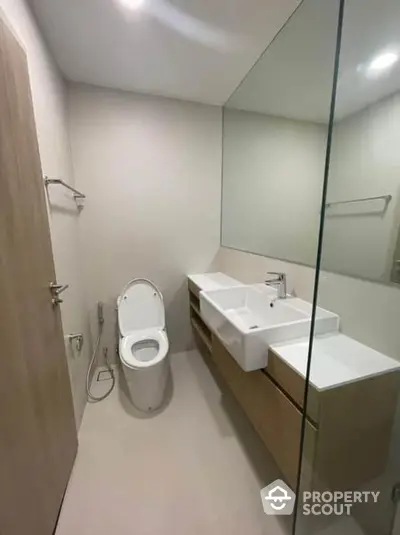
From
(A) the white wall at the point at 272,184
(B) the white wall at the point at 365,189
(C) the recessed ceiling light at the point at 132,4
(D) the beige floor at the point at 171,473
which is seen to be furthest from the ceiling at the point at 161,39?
(D) the beige floor at the point at 171,473

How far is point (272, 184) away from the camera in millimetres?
1828

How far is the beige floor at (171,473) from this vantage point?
116cm

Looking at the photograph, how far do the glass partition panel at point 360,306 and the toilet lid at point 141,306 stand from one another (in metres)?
1.42

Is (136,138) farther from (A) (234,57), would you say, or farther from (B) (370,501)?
(B) (370,501)

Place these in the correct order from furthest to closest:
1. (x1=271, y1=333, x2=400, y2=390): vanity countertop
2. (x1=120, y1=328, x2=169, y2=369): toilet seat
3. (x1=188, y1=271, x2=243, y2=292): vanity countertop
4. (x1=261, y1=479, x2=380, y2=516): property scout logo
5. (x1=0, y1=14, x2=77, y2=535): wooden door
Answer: (x1=188, y1=271, x2=243, y2=292): vanity countertop
(x1=120, y1=328, x2=169, y2=369): toilet seat
(x1=261, y1=479, x2=380, y2=516): property scout logo
(x1=271, y1=333, x2=400, y2=390): vanity countertop
(x1=0, y1=14, x2=77, y2=535): wooden door

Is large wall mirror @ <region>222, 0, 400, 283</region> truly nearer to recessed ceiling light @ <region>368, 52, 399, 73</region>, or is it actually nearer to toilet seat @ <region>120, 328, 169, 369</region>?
recessed ceiling light @ <region>368, 52, 399, 73</region>

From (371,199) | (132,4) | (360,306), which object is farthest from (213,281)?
(132,4)

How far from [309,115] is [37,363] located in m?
1.93

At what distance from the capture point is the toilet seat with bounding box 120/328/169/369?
174 cm

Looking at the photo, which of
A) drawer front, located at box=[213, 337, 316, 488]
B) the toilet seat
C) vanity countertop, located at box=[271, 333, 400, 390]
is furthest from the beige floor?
vanity countertop, located at box=[271, 333, 400, 390]

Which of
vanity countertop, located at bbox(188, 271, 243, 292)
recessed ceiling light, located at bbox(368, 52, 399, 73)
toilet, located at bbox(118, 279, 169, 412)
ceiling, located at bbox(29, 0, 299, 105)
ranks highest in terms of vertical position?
ceiling, located at bbox(29, 0, 299, 105)

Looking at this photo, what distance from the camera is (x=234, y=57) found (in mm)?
1611

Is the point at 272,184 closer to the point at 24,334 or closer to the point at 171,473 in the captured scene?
the point at 24,334

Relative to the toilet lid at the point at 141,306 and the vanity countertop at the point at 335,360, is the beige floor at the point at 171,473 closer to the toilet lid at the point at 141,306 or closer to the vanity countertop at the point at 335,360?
the toilet lid at the point at 141,306
